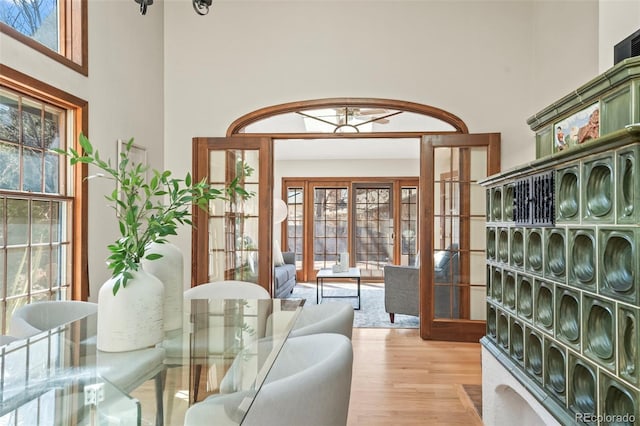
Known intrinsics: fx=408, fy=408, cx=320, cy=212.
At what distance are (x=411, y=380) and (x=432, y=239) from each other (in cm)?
155

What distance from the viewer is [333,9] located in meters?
4.17

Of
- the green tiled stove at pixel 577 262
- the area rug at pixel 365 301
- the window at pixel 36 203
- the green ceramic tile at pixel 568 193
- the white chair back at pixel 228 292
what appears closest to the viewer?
the green tiled stove at pixel 577 262

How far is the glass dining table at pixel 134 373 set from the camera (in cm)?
104

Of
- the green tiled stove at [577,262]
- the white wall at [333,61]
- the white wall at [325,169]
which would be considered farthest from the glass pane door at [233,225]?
the white wall at [325,169]

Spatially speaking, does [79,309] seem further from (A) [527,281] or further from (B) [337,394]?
(A) [527,281]

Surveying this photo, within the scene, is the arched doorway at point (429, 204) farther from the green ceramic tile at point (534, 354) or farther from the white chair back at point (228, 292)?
the green ceramic tile at point (534, 354)

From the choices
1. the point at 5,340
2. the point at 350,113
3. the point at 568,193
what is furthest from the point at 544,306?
the point at 350,113

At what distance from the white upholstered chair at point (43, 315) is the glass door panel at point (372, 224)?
6.79 metres

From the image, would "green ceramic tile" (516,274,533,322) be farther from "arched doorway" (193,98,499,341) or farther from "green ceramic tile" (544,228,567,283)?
"arched doorway" (193,98,499,341)

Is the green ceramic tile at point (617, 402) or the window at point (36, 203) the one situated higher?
the window at point (36, 203)

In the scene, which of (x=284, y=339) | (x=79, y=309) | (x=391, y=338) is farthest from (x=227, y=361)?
(x=391, y=338)

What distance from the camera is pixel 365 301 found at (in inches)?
249

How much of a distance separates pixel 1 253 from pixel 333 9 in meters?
3.55

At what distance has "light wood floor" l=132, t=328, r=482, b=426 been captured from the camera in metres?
2.53
